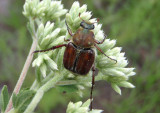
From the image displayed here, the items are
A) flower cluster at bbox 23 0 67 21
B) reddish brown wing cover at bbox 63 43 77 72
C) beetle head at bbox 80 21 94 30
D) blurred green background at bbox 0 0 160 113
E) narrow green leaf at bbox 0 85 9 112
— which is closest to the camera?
reddish brown wing cover at bbox 63 43 77 72

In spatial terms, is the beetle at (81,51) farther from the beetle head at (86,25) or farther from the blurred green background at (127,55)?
the blurred green background at (127,55)

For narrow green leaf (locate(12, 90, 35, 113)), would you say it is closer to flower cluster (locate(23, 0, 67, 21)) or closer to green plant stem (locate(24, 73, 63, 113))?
green plant stem (locate(24, 73, 63, 113))

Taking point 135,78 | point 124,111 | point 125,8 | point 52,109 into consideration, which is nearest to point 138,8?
point 125,8

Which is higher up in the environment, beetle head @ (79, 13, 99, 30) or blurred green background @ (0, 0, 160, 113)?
blurred green background @ (0, 0, 160, 113)

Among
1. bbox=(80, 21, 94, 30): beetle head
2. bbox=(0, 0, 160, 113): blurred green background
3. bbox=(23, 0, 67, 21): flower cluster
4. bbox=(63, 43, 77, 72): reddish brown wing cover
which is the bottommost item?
bbox=(63, 43, 77, 72): reddish brown wing cover

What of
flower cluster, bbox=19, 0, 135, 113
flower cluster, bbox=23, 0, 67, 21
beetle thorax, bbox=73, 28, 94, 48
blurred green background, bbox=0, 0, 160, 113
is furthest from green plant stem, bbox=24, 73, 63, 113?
blurred green background, bbox=0, 0, 160, 113

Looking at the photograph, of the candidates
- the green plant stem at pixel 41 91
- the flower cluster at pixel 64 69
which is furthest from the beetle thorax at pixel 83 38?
the green plant stem at pixel 41 91
